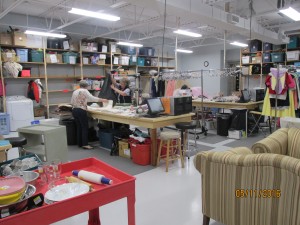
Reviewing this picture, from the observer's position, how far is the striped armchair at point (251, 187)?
1.78 m

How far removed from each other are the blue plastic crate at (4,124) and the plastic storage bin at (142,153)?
182 inches

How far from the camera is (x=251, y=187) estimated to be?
1.91 m

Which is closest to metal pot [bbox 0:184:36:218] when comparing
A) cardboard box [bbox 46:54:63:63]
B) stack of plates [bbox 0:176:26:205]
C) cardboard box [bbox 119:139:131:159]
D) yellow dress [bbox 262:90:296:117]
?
stack of plates [bbox 0:176:26:205]

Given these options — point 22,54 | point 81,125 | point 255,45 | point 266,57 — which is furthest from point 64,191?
point 255,45

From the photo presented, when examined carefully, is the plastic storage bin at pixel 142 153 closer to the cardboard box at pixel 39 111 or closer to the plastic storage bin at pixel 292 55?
the cardboard box at pixel 39 111

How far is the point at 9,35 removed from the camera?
24.3 ft

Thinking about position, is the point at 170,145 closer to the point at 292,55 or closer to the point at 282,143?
the point at 282,143

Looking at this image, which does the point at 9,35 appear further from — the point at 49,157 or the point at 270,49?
the point at 270,49

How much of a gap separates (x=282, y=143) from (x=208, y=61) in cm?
1043

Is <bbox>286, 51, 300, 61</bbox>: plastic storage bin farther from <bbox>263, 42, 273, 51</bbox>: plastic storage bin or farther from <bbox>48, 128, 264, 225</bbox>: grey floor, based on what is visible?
<bbox>48, 128, 264, 225</bbox>: grey floor

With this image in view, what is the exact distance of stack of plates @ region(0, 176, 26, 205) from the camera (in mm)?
1178

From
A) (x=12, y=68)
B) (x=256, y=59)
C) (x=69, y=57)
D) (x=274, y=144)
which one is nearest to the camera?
(x=274, y=144)

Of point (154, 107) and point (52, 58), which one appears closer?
point (154, 107)

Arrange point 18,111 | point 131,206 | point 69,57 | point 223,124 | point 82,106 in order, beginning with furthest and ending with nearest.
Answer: point 69,57 < point 18,111 < point 223,124 < point 82,106 < point 131,206
